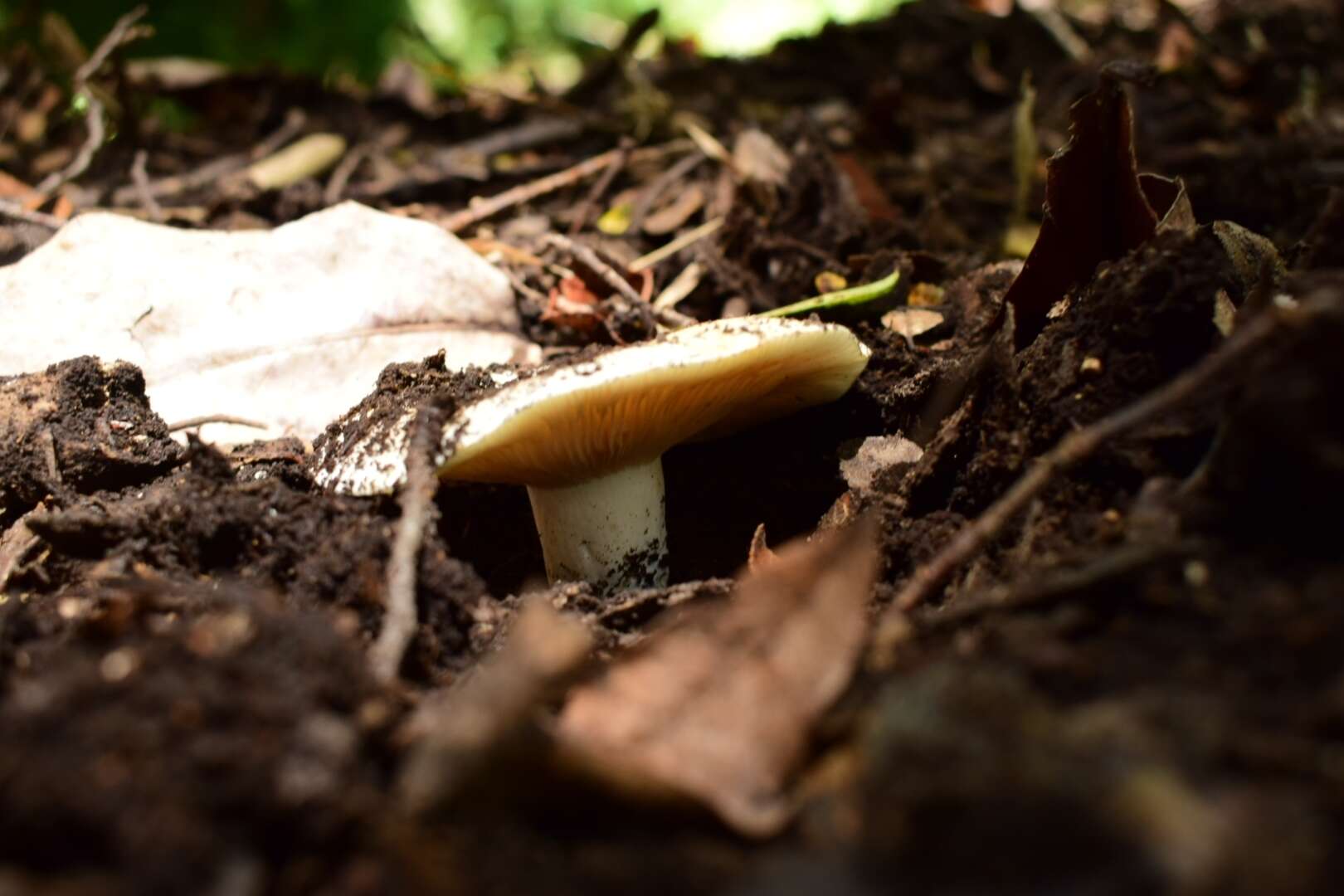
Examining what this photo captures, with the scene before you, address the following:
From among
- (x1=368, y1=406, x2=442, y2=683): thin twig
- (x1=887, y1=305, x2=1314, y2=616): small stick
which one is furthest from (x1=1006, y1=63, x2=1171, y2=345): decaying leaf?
(x1=368, y1=406, x2=442, y2=683): thin twig

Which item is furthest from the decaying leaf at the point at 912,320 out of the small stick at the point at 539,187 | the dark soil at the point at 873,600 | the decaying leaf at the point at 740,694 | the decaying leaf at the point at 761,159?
the small stick at the point at 539,187

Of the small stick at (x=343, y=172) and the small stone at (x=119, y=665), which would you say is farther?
the small stick at (x=343, y=172)

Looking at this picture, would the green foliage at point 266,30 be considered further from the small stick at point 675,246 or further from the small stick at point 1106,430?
the small stick at point 1106,430

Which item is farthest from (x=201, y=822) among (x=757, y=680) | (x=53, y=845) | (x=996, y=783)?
(x=996, y=783)

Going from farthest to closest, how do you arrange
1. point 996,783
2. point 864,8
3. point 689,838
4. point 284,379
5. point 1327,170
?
point 864,8 → point 1327,170 → point 284,379 → point 689,838 → point 996,783

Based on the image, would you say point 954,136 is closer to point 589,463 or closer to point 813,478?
point 813,478
